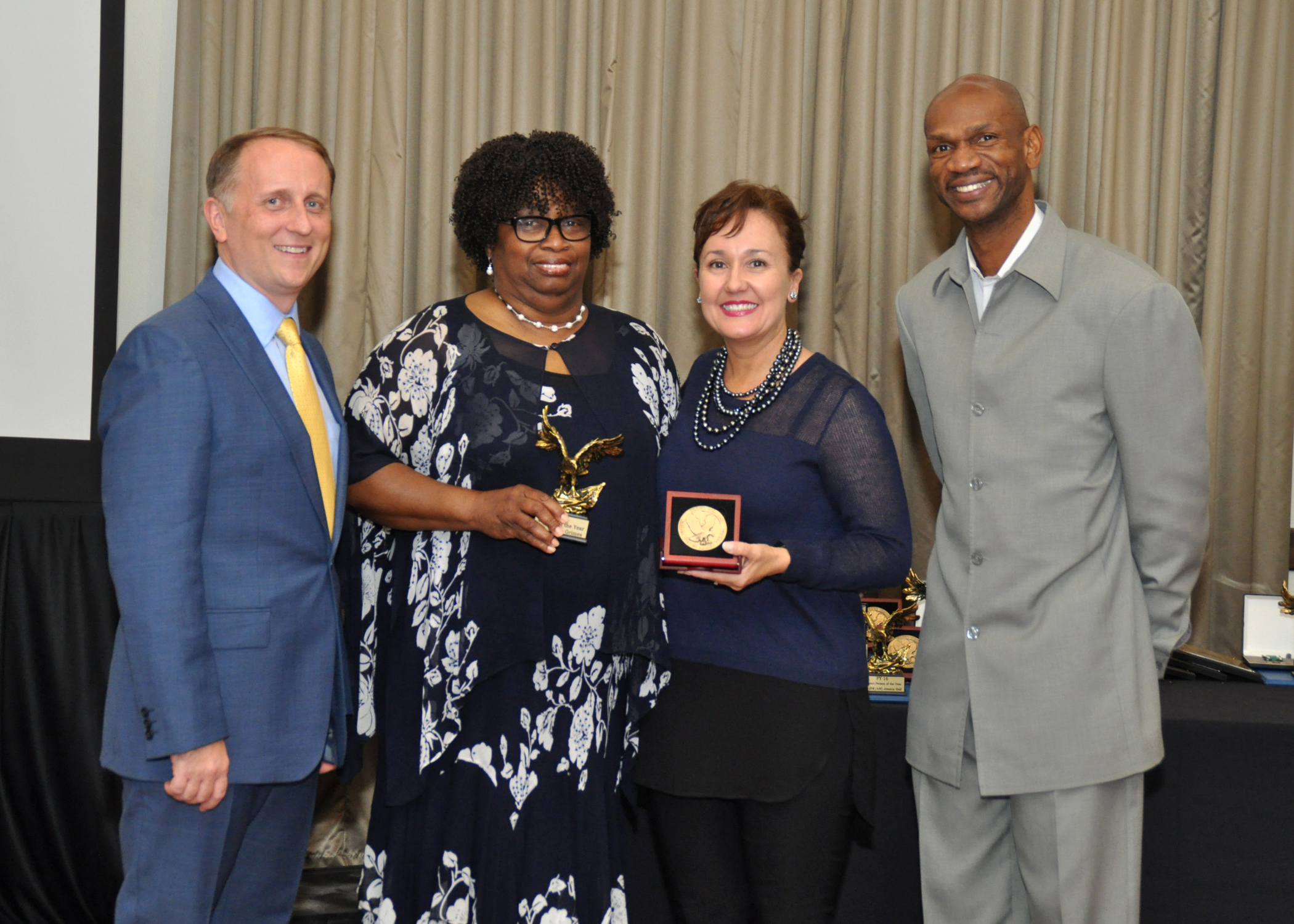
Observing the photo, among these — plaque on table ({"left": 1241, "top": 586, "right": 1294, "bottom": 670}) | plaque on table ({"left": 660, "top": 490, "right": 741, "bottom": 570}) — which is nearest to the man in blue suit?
plaque on table ({"left": 660, "top": 490, "right": 741, "bottom": 570})

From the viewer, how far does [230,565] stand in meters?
1.91

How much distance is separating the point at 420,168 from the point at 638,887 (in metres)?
2.51

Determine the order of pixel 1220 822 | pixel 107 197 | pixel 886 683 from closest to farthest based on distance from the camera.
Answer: pixel 1220 822, pixel 886 683, pixel 107 197

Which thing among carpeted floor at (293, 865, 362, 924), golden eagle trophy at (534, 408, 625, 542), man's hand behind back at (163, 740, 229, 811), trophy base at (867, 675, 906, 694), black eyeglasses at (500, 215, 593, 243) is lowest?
carpeted floor at (293, 865, 362, 924)

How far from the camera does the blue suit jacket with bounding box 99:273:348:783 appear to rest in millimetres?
1811

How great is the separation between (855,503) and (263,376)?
1.19 metres

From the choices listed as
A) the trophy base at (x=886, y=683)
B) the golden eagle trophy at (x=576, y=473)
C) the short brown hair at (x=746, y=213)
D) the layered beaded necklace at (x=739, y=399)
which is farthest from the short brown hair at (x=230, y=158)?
the trophy base at (x=886, y=683)

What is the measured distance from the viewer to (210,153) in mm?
3764

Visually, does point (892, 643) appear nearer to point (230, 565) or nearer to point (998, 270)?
point (998, 270)

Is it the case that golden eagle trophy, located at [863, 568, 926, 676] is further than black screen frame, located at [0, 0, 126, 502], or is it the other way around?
black screen frame, located at [0, 0, 126, 502]

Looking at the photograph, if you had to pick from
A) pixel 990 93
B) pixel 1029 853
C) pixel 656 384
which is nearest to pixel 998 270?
pixel 990 93

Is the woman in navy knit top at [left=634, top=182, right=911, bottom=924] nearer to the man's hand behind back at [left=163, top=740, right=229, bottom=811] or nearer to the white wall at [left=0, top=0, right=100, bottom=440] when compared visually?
the man's hand behind back at [left=163, top=740, right=229, bottom=811]

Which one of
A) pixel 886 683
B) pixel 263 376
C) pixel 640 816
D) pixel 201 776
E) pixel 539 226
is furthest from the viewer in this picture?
pixel 886 683

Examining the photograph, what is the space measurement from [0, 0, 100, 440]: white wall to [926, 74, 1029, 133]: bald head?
287cm
